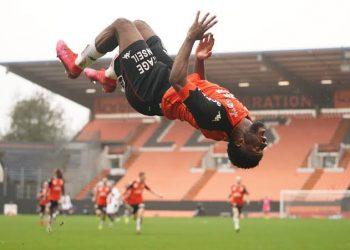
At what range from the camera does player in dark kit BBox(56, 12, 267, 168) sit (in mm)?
6957

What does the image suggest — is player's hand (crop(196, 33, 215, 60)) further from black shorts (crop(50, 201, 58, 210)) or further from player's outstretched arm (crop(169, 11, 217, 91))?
black shorts (crop(50, 201, 58, 210))

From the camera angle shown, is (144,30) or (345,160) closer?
(144,30)

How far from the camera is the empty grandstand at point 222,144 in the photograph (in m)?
47.8

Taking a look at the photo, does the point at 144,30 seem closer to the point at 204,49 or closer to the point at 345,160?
the point at 204,49

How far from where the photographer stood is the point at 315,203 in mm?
43438

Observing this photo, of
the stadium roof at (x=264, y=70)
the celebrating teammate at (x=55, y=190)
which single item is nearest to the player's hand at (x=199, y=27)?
the celebrating teammate at (x=55, y=190)

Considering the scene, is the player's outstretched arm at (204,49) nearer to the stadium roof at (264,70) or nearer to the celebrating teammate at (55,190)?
the celebrating teammate at (55,190)

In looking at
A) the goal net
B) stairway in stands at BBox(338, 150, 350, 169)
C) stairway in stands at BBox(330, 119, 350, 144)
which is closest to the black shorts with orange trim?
the goal net

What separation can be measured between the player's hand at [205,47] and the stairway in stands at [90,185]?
46.1 m

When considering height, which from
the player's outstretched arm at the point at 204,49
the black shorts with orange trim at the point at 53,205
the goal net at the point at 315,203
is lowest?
the goal net at the point at 315,203

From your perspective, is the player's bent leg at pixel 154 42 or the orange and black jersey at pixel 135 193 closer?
the player's bent leg at pixel 154 42

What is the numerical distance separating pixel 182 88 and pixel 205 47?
66 centimetres

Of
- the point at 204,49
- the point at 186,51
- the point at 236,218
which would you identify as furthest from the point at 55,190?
the point at 186,51

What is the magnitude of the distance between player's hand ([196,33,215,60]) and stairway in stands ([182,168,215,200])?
138 ft
